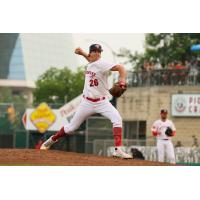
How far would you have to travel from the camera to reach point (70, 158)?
50.0 feet

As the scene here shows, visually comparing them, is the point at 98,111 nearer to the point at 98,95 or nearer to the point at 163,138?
the point at 98,95

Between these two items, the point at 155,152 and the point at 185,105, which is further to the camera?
the point at 185,105

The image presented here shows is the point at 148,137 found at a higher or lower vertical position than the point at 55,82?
lower

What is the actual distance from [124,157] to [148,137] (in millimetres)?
23824

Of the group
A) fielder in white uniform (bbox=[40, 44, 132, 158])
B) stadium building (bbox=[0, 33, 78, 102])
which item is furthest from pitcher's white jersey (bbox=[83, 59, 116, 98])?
stadium building (bbox=[0, 33, 78, 102])

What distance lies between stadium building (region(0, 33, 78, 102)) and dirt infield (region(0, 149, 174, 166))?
4164cm

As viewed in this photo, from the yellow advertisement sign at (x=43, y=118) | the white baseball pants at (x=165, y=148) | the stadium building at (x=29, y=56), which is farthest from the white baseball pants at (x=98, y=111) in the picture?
the stadium building at (x=29, y=56)

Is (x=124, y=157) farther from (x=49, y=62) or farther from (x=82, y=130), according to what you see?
(x=49, y=62)

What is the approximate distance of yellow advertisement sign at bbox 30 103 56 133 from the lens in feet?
128

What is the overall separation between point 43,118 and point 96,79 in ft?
82.9

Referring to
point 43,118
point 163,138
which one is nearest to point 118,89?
point 163,138

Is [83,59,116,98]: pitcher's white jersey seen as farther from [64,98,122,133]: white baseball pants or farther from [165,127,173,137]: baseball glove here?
[165,127,173,137]: baseball glove

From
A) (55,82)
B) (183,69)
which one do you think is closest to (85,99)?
(183,69)

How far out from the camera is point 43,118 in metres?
40.2
